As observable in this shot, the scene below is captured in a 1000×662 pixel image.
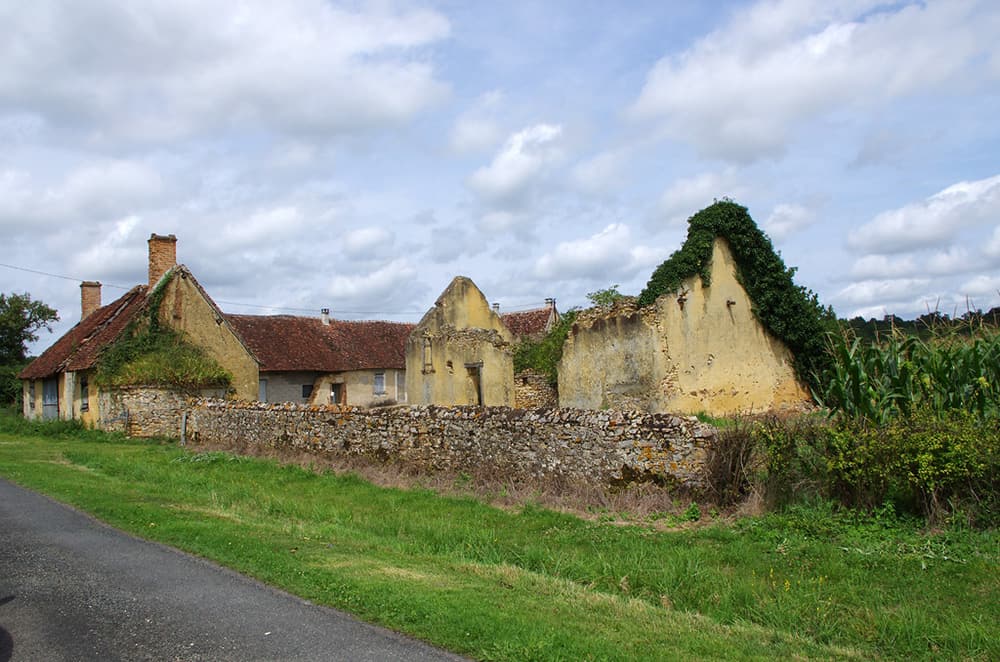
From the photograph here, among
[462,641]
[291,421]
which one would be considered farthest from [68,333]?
[462,641]

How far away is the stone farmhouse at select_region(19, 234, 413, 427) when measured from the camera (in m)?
30.1

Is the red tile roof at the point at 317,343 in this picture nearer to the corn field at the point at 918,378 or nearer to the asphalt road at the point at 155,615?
the asphalt road at the point at 155,615

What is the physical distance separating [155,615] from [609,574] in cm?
448

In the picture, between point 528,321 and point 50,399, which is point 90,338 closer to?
point 50,399

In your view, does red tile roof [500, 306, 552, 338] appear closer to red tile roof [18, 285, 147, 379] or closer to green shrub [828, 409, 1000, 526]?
red tile roof [18, 285, 147, 379]

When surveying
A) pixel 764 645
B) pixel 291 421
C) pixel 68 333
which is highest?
pixel 68 333

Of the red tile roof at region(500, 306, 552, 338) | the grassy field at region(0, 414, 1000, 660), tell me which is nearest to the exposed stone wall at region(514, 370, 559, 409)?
the red tile roof at region(500, 306, 552, 338)

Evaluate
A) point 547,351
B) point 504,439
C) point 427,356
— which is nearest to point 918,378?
point 504,439

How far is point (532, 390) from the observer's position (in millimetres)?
30172

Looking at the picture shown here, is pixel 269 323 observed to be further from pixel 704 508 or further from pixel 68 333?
pixel 704 508

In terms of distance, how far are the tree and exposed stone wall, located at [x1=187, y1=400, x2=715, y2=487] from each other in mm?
37729

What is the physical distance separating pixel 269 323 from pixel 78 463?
2337 centimetres

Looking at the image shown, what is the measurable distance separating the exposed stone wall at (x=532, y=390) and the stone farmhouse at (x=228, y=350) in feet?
35.3

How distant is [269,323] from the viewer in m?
42.4
